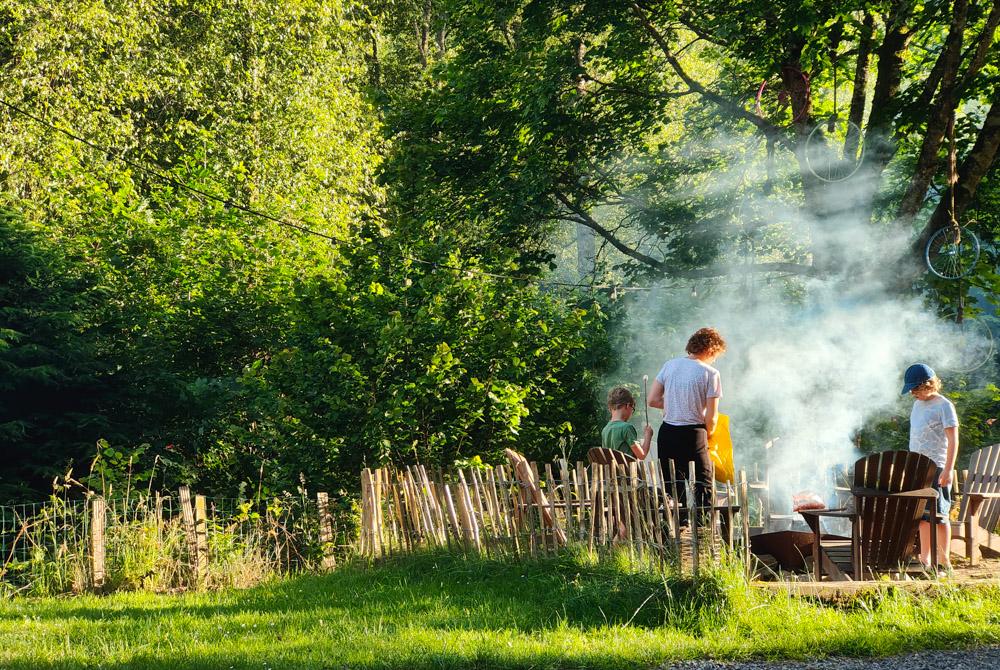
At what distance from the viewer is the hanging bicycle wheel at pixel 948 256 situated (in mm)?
13141

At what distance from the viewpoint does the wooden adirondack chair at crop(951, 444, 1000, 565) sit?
8.77 m

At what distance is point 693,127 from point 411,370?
8231 mm

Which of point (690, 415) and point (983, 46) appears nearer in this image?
point (690, 415)

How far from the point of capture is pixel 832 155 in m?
15.8

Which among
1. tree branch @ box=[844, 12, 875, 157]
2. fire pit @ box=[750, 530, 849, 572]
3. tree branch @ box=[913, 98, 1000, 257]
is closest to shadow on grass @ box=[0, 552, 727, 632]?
fire pit @ box=[750, 530, 849, 572]

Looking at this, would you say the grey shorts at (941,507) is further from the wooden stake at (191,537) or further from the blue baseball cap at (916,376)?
the wooden stake at (191,537)

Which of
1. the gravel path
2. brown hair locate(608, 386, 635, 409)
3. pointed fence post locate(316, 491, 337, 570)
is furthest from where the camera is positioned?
pointed fence post locate(316, 491, 337, 570)

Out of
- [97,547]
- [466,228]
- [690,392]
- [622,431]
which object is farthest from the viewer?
[466,228]

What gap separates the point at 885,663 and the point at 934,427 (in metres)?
3.16

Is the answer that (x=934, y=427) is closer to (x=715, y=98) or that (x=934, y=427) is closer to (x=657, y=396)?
(x=657, y=396)

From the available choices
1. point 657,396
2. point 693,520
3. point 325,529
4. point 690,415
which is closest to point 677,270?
point 325,529

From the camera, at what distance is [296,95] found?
2648 cm

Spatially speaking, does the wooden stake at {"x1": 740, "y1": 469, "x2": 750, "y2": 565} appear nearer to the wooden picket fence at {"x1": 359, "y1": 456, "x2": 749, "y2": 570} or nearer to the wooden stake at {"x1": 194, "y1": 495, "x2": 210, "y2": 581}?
the wooden picket fence at {"x1": 359, "y1": 456, "x2": 749, "y2": 570}

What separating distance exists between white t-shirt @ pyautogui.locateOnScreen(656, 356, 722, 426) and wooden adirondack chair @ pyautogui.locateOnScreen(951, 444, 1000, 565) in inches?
96.7
